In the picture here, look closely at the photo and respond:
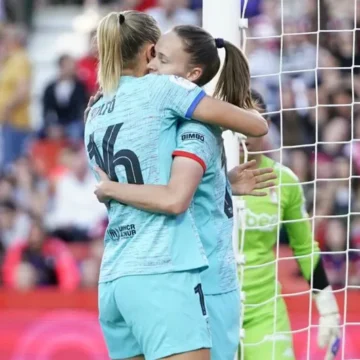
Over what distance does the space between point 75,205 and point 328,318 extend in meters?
4.43

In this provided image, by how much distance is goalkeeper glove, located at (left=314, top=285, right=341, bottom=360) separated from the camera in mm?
4379

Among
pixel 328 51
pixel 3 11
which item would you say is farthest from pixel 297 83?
pixel 3 11

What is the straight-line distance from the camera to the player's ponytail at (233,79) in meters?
3.20

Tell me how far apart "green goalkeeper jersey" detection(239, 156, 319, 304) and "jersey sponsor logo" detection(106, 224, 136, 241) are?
1.38 metres

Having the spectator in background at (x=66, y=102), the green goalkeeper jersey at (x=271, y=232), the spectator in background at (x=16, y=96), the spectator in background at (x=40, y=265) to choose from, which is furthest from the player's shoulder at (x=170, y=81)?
the spectator in background at (x=16, y=96)

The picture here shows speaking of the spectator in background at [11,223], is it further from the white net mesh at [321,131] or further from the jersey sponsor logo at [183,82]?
the jersey sponsor logo at [183,82]

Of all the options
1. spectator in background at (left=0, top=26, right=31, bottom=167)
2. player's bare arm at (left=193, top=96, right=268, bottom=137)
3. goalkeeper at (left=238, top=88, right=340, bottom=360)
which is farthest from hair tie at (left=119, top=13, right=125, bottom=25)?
spectator in background at (left=0, top=26, right=31, bottom=167)

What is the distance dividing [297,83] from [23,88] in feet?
10.2

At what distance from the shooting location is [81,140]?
9.14 m

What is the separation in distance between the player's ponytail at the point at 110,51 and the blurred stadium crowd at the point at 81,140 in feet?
11.9

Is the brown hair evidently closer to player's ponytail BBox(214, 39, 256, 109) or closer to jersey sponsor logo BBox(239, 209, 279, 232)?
player's ponytail BBox(214, 39, 256, 109)

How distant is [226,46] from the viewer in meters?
3.20

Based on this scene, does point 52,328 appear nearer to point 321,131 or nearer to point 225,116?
point 321,131

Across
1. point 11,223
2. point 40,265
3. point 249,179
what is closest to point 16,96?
point 11,223
